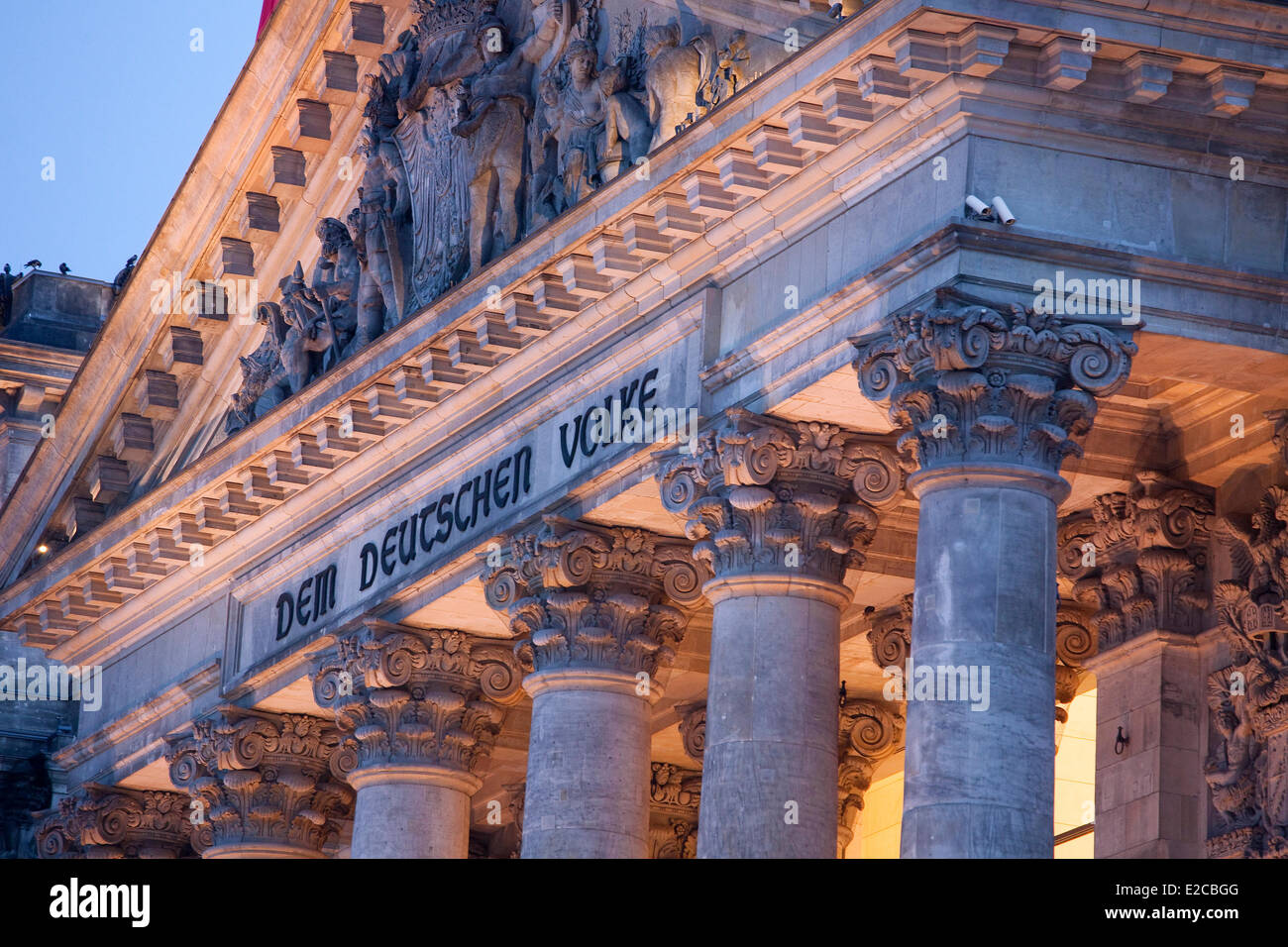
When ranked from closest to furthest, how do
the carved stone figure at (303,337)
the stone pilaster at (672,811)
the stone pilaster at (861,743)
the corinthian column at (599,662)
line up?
the corinthian column at (599,662)
the stone pilaster at (861,743)
the carved stone figure at (303,337)
the stone pilaster at (672,811)

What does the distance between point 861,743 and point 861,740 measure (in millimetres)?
35

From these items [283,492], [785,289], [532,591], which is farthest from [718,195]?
[283,492]

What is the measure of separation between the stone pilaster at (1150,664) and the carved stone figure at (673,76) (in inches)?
226

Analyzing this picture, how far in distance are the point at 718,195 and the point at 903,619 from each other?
6.69 m

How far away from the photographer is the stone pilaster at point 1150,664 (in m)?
31.1

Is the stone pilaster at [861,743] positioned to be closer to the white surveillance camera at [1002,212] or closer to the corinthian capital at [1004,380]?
the corinthian capital at [1004,380]

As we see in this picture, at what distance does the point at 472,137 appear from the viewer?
114 feet

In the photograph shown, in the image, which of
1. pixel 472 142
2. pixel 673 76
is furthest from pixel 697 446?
pixel 472 142

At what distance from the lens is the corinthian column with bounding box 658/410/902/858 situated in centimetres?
2911

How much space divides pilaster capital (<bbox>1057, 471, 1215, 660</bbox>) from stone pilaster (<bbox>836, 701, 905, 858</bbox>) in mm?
5707

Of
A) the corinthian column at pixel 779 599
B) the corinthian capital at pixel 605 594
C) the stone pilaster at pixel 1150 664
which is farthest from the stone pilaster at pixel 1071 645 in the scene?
the corinthian column at pixel 779 599
